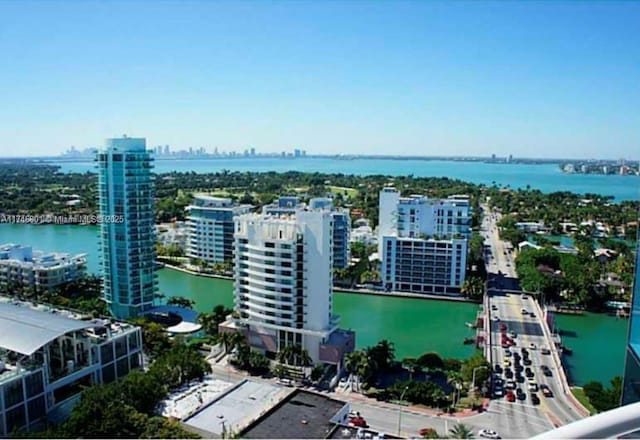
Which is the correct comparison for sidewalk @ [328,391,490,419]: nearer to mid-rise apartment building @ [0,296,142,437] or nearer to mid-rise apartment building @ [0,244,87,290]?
mid-rise apartment building @ [0,296,142,437]

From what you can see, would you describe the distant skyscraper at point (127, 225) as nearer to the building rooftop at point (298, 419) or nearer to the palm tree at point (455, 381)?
the building rooftop at point (298, 419)

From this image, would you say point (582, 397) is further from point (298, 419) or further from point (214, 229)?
point (214, 229)

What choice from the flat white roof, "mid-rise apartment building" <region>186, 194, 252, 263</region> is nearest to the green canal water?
"mid-rise apartment building" <region>186, 194, 252, 263</region>

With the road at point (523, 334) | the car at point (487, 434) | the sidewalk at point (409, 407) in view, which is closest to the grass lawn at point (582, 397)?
the road at point (523, 334)

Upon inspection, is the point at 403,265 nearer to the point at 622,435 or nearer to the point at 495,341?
the point at 495,341

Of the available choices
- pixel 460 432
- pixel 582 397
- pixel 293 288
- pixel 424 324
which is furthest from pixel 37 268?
pixel 582 397

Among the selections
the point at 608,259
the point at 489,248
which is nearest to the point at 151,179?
the point at 489,248
